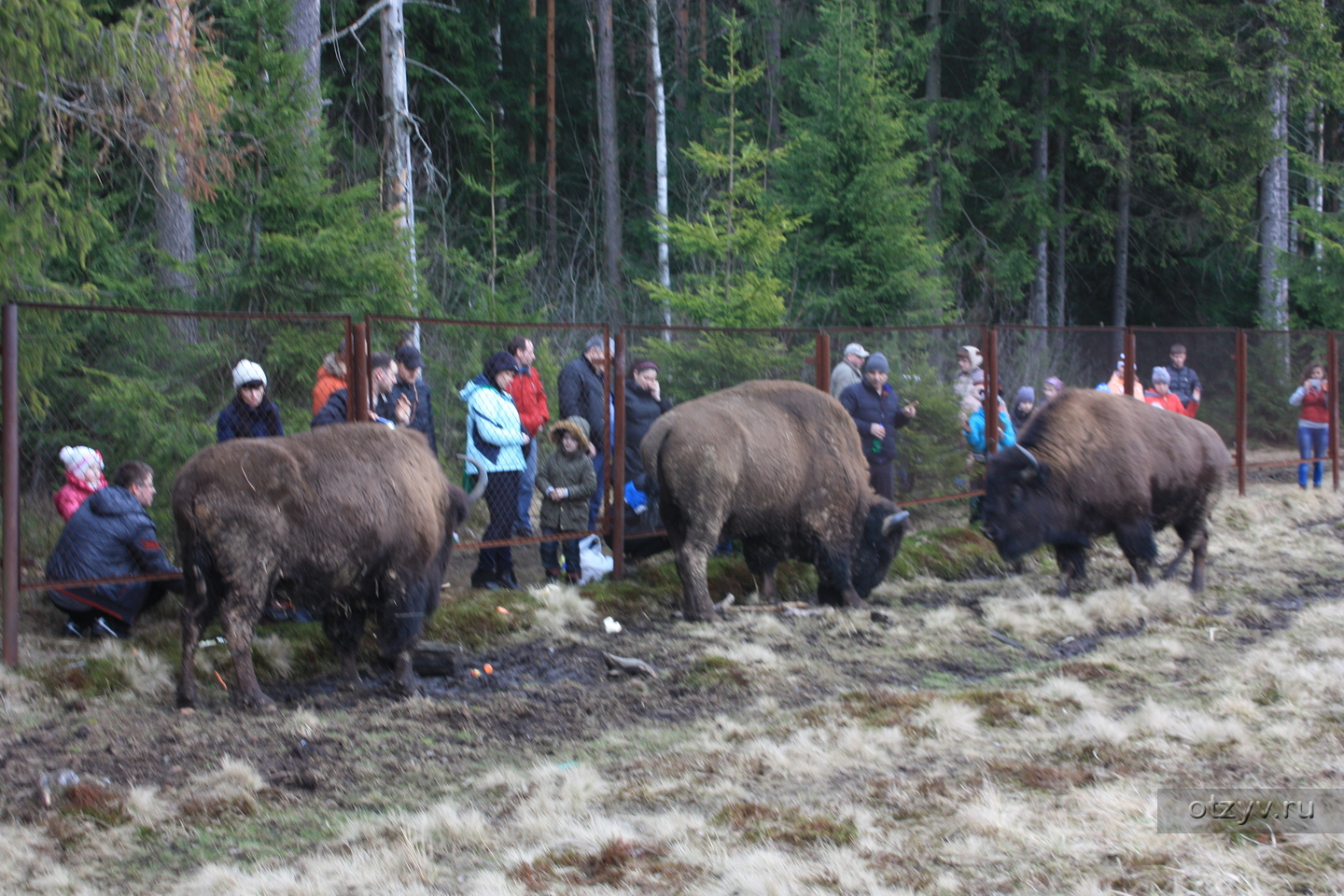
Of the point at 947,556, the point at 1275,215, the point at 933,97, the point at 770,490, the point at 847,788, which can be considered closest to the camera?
the point at 847,788

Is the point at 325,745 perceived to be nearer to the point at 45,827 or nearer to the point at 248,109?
the point at 45,827

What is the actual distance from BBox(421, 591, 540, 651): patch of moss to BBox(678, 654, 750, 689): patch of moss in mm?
1552

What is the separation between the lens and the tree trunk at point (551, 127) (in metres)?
25.4

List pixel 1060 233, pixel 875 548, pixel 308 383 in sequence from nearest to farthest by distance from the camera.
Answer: pixel 875 548, pixel 308 383, pixel 1060 233

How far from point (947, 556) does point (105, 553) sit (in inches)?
280

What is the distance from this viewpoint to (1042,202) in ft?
76.2

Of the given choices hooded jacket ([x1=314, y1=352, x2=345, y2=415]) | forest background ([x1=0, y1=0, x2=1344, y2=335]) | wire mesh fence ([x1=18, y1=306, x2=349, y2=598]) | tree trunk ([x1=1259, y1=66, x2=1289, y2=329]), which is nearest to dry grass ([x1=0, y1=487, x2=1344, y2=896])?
wire mesh fence ([x1=18, y1=306, x2=349, y2=598])

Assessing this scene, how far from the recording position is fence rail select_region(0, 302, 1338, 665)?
7664 millimetres

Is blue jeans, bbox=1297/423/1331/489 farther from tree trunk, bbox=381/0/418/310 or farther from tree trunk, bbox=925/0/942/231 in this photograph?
tree trunk, bbox=381/0/418/310

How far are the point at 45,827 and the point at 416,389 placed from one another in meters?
4.28

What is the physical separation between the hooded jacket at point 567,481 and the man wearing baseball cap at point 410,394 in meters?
1.01

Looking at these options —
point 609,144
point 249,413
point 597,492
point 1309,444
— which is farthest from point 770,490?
point 609,144

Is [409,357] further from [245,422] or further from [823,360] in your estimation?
[823,360]

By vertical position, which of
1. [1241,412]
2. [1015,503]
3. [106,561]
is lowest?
[106,561]
